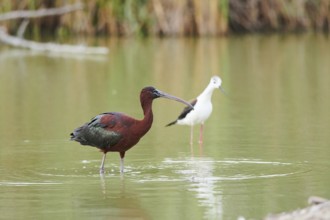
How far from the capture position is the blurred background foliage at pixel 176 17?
82.4 feet

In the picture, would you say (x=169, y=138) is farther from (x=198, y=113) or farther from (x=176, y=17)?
(x=176, y=17)

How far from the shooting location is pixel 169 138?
488 inches

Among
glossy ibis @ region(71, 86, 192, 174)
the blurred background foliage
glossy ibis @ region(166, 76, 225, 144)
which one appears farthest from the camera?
the blurred background foliage

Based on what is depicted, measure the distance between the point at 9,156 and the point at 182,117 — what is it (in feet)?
8.34

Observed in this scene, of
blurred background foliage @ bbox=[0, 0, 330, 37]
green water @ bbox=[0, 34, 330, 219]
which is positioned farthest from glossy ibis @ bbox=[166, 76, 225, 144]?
blurred background foliage @ bbox=[0, 0, 330, 37]

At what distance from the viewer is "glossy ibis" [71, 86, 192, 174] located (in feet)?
32.0

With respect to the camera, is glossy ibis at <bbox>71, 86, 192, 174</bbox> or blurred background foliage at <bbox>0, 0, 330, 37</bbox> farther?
blurred background foliage at <bbox>0, 0, 330, 37</bbox>

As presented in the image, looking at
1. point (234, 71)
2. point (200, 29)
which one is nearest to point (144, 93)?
point (234, 71)

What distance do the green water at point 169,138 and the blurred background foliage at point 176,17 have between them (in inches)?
89.3

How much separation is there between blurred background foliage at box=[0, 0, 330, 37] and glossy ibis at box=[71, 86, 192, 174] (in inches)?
560

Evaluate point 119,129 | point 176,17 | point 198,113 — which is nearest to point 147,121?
point 119,129

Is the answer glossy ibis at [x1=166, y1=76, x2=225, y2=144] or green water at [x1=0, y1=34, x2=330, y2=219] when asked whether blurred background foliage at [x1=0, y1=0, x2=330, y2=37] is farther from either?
glossy ibis at [x1=166, y1=76, x2=225, y2=144]

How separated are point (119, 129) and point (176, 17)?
1603 centimetres

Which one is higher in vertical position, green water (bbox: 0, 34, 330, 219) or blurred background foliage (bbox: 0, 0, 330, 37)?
blurred background foliage (bbox: 0, 0, 330, 37)
